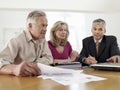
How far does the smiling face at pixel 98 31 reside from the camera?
2662 millimetres

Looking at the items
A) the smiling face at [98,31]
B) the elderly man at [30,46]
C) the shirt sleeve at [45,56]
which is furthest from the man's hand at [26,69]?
the smiling face at [98,31]

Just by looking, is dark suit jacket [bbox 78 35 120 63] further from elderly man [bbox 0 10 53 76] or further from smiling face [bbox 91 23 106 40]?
elderly man [bbox 0 10 53 76]

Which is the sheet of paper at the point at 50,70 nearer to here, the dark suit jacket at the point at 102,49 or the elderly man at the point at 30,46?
the elderly man at the point at 30,46

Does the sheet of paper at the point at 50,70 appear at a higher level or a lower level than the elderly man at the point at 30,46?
lower

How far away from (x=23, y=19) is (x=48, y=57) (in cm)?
112

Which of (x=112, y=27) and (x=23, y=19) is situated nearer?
(x=23, y=19)

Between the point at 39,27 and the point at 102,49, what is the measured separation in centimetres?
91

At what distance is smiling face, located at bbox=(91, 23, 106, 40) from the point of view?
8.73 feet

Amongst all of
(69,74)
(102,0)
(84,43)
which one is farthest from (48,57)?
(102,0)

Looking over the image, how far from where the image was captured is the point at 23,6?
2.99 metres

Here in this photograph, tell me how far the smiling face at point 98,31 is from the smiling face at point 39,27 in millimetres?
931

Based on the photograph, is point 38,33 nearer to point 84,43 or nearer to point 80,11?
point 84,43

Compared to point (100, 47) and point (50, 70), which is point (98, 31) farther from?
point (50, 70)

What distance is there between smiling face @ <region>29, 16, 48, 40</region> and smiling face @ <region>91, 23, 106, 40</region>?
0.93m
